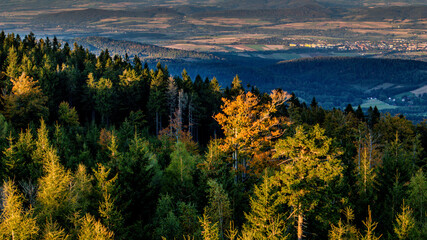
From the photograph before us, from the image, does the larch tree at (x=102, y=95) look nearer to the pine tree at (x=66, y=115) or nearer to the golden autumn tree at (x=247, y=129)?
the pine tree at (x=66, y=115)

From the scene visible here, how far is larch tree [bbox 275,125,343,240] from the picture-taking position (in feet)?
94.0

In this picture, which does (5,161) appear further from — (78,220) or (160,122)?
(160,122)

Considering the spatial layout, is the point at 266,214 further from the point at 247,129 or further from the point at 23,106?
the point at 23,106

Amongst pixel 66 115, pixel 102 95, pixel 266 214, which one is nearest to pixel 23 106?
pixel 66 115

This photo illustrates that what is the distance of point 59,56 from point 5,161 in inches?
3176

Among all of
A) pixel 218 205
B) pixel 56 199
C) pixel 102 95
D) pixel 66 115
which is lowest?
pixel 66 115

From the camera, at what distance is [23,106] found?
2552 inches

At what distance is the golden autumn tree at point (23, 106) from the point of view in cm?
6381

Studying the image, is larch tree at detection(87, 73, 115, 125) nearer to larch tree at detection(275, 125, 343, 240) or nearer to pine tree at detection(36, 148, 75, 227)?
pine tree at detection(36, 148, 75, 227)

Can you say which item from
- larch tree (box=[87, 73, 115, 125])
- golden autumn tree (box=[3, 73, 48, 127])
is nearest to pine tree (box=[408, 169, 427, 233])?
golden autumn tree (box=[3, 73, 48, 127])

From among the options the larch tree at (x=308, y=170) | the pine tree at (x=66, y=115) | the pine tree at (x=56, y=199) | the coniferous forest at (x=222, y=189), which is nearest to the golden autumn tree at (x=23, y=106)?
the pine tree at (x=66, y=115)

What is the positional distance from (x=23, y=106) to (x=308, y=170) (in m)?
50.5

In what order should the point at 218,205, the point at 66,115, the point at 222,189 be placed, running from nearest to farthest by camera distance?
the point at 218,205 < the point at 222,189 < the point at 66,115

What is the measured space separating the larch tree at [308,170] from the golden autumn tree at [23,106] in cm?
→ 4702
